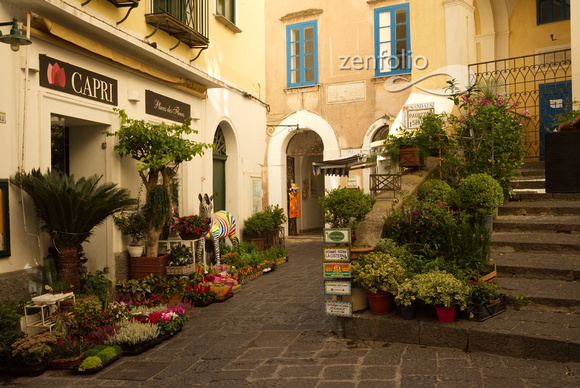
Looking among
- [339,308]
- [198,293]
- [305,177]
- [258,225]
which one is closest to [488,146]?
[339,308]

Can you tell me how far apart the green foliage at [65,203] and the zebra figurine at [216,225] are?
10.0 feet

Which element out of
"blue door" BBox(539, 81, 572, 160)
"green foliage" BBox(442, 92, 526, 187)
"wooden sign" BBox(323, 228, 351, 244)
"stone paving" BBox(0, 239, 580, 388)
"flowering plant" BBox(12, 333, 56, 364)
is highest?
"blue door" BBox(539, 81, 572, 160)

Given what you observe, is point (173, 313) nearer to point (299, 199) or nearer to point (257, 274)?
point (257, 274)

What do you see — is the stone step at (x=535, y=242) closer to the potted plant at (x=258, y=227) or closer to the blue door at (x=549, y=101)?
the blue door at (x=549, y=101)

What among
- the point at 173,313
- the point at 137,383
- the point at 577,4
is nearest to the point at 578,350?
the point at 137,383

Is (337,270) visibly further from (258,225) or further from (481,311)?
(258,225)

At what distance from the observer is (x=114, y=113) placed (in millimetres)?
8312

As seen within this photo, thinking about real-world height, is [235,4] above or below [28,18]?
above

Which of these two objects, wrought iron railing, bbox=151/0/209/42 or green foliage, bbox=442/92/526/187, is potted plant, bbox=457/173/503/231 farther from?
wrought iron railing, bbox=151/0/209/42

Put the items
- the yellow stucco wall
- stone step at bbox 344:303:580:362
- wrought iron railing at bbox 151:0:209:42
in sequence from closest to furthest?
stone step at bbox 344:303:580:362
the yellow stucco wall
wrought iron railing at bbox 151:0:209:42

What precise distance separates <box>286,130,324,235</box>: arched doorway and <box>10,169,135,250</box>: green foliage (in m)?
10.9

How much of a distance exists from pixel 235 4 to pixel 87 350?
9.32m

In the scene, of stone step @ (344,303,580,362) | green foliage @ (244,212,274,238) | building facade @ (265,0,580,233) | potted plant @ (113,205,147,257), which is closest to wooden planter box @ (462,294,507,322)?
stone step @ (344,303,580,362)

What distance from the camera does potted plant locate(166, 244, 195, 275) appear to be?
27.2 ft
